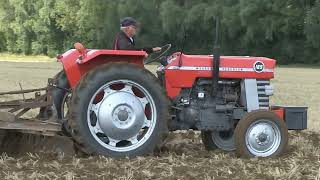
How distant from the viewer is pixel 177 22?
5388 cm

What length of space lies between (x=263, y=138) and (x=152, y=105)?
123cm

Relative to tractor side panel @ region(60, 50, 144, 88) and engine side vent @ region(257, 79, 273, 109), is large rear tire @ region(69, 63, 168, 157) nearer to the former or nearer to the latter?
tractor side panel @ region(60, 50, 144, 88)

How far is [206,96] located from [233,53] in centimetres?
4805

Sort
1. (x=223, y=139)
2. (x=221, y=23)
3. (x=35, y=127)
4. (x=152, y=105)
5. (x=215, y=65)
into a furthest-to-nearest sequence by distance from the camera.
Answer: (x=221, y=23)
(x=223, y=139)
(x=215, y=65)
(x=152, y=105)
(x=35, y=127)

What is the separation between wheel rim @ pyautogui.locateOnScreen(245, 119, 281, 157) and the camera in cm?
638

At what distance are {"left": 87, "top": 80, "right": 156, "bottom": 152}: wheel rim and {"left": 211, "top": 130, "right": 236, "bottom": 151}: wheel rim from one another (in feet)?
4.27

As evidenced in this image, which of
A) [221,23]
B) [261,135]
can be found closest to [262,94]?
[261,135]

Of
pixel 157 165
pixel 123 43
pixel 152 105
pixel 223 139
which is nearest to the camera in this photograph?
pixel 157 165

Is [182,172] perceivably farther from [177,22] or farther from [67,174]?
[177,22]

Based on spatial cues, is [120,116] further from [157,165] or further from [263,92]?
[263,92]

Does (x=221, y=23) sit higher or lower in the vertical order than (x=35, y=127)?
higher

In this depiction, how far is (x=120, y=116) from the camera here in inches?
237

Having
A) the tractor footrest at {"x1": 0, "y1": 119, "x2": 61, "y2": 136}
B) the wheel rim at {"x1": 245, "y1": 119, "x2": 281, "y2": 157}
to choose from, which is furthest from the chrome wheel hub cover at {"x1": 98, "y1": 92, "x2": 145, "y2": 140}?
the wheel rim at {"x1": 245, "y1": 119, "x2": 281, "y2": 157}

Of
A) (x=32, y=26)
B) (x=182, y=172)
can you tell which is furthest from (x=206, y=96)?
(x=32, y=26)
